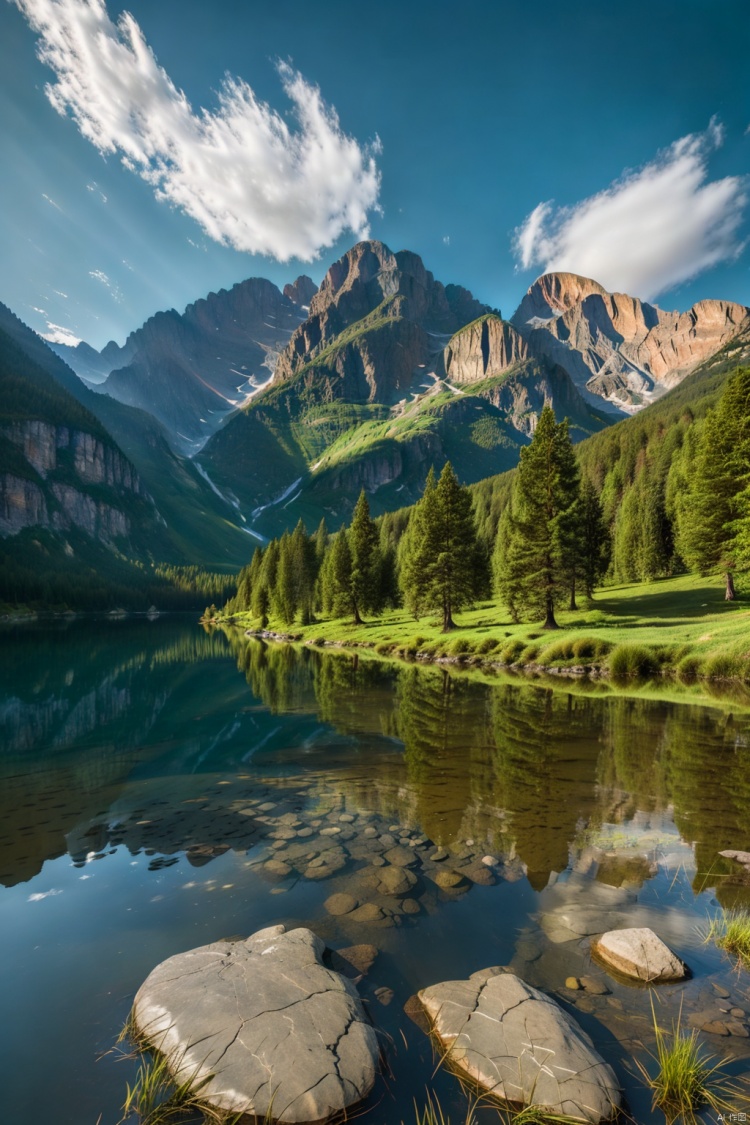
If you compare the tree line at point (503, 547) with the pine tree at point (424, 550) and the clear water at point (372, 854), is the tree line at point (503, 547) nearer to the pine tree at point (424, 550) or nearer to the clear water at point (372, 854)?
the pine tree at point (424, 550)

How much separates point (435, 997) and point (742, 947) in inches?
166

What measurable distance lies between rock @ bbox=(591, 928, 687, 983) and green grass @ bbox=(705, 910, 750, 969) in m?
0.91

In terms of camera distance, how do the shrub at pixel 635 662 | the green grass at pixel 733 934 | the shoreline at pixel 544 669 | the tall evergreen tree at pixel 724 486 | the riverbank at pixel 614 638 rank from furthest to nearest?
1. the tall evergreen tree at pixel 724 486
2. the shrub at pixel 635 662
3. the riverbank at pixel 614 638
4. the shoreline at pixel 544 669
5. the green grass at pixel 733 934

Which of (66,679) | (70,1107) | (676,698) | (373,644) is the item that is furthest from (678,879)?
(373,644)

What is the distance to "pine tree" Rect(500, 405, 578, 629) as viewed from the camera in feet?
135

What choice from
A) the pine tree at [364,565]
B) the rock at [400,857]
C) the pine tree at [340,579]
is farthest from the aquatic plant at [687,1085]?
the pine tree at [340,579]

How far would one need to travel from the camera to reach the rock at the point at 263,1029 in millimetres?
4156

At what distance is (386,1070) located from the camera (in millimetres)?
4613

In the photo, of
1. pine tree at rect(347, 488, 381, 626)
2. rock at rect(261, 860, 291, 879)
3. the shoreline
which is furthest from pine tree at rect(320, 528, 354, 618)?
rock at rect(261, 860, 291, 879)


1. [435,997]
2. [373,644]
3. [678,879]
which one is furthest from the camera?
Answer: [373,644]

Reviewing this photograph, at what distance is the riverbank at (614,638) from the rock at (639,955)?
27.2m

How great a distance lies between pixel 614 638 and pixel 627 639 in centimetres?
88

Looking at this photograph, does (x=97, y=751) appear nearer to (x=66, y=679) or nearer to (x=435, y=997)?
(x=435, y=997)

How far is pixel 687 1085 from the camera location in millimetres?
4246
